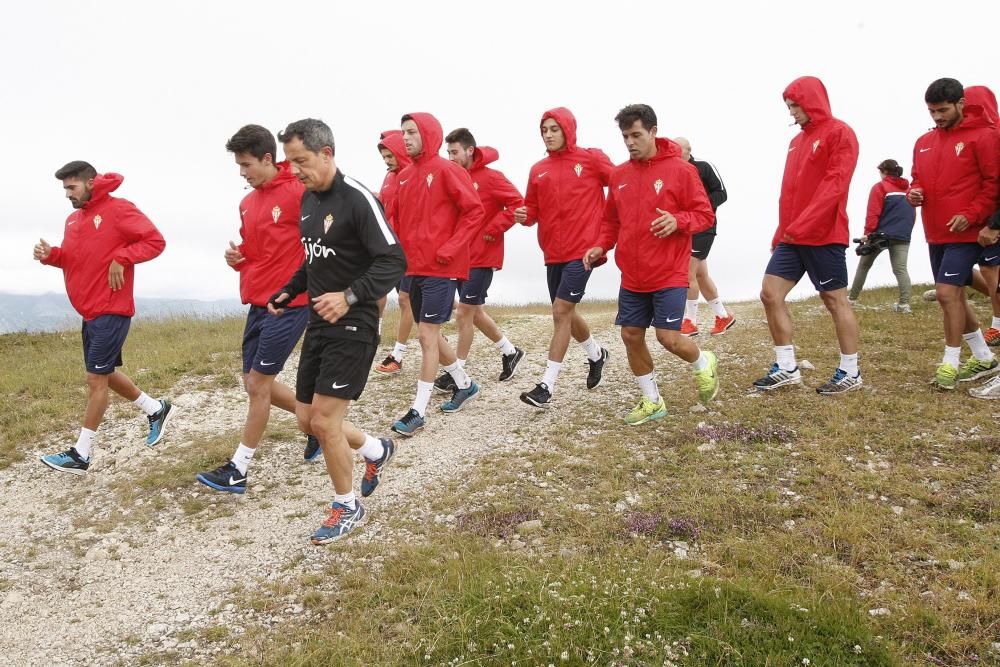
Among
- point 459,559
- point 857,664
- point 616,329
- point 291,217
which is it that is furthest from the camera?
point 616,329

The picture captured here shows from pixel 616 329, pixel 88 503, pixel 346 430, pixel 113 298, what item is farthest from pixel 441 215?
pixel 616 329

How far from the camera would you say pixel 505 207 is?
9055 millimetres

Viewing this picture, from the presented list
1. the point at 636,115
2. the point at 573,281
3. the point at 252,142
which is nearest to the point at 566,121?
the point at 636,115

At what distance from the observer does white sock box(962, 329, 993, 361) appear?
796cm

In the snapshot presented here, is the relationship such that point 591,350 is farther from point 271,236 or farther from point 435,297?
point 271,236

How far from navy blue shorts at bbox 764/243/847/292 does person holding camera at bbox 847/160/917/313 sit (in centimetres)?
717

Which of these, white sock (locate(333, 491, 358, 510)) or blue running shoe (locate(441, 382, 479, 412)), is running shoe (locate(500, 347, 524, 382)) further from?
white sock (locate(333, 491, 358, 510))

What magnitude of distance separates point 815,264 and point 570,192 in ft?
9.22

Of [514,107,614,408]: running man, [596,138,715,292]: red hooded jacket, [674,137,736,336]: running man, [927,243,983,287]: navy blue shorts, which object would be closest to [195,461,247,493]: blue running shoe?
[514,107,614,408]: running man

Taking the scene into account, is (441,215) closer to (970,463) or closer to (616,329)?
(970,463)

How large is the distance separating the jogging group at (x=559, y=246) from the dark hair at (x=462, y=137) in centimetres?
72

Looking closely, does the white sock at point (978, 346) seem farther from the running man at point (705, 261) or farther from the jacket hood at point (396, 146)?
the jacket hood at point (396, 146)

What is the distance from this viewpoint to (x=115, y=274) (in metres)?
7.07

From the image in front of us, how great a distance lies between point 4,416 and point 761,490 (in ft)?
30.9
